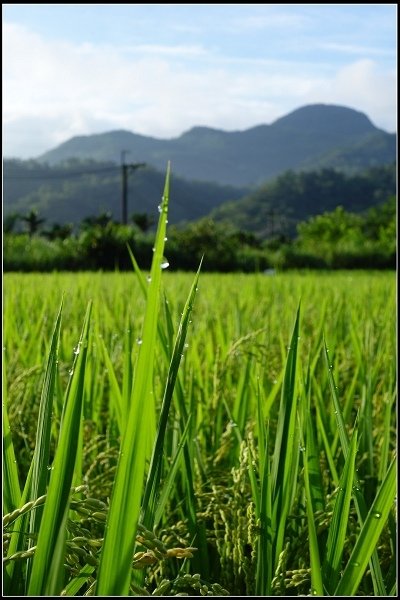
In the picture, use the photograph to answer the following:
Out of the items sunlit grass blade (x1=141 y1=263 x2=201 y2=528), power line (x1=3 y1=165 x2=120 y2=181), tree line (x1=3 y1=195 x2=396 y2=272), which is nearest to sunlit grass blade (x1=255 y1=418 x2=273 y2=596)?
sunlit grass blade (x1=141 y1=263 x2=201 y2=528)

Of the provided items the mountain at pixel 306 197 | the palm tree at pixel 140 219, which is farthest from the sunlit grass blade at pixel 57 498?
the mountain at pixel 306 197

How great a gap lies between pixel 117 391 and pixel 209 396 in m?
0.42

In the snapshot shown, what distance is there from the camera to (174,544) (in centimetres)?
88

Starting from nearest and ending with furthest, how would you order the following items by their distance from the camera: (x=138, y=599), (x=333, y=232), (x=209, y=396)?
1. (x=138, y=599)
2. (x=209, y=396)
3. (x=333, y=232)

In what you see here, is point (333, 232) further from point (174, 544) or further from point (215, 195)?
point (215, 195)

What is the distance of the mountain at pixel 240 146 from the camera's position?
163m

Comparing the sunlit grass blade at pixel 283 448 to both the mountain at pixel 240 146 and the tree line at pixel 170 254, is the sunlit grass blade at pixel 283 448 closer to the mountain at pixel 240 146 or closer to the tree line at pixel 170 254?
the tree line at pixel 170 254

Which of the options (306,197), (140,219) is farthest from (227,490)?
(306,197)

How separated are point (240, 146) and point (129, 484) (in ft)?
594

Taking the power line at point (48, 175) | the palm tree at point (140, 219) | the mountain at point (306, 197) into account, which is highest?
the power line at point (48, 175)

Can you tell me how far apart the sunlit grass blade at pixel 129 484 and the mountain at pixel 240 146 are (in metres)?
157

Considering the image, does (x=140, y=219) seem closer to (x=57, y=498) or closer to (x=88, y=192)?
(x=88, y=192)

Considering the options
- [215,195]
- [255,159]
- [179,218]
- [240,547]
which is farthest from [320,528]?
[255,159]

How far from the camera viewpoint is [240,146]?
580 feet
